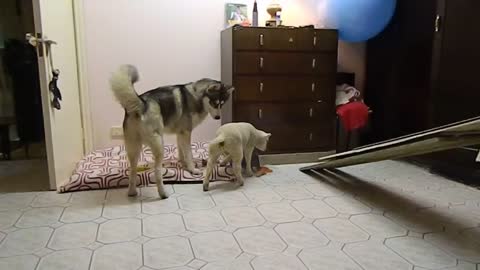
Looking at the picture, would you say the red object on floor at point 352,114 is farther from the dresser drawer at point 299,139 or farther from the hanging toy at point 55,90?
the hanging toy at point 55,90

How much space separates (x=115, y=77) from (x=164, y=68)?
1.45 meters

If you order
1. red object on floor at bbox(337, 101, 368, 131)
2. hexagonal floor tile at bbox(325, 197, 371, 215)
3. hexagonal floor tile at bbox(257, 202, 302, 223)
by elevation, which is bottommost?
hexagonal floor tile at bbox(325, 197, 371, 215)

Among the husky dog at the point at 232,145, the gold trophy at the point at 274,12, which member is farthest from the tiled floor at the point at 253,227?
the gold trophy at the point at 274,12

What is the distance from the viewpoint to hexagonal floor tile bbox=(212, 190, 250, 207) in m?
2.20

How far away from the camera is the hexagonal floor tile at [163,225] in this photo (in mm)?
1800

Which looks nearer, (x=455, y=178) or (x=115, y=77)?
(x=115, y=77)

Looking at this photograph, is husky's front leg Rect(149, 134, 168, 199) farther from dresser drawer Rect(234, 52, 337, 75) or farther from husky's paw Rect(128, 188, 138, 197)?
dresser drawer Rect(234, 52, 337, 75)

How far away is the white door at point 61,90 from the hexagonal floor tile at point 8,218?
0.37m

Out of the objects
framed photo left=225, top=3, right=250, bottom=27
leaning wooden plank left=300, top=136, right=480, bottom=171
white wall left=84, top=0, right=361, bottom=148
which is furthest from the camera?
framed photo left=225, top=3, right=250, bottom=27

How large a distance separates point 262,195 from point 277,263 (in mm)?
854

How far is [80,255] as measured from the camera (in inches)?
62.2

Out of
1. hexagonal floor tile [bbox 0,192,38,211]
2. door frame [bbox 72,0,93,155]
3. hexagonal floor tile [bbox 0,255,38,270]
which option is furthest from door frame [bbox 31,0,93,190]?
hexagonal floor tile [bbox 0,255,38,270]

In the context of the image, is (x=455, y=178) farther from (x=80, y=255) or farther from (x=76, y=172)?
(x=76, y=172)

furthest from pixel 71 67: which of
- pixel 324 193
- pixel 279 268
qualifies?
pixel 279 268
